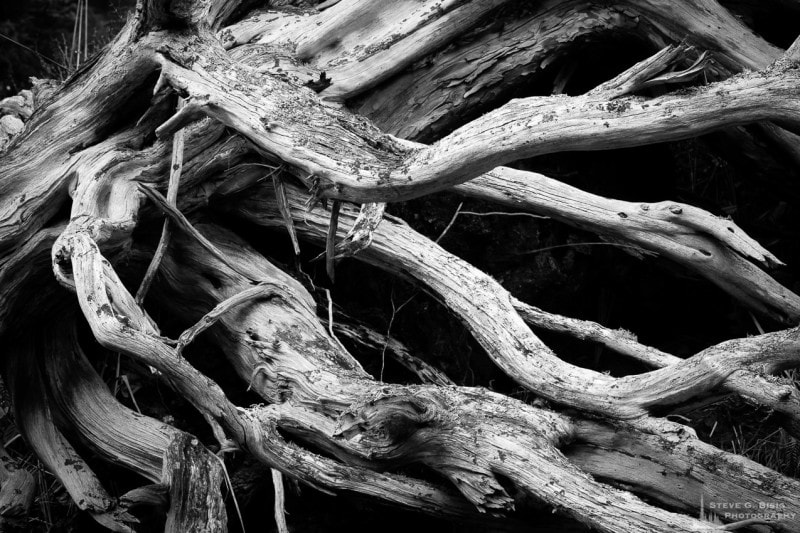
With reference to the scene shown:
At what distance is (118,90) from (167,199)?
1.75 feet

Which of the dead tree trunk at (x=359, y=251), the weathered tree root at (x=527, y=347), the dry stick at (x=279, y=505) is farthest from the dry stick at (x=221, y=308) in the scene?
the dry stick at (x=279, y=505)

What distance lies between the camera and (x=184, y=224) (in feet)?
10.5

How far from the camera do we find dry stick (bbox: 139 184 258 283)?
3082mm

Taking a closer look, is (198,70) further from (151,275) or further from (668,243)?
(668,243)

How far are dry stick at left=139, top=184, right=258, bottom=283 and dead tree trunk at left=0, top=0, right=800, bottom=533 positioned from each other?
0.01 m

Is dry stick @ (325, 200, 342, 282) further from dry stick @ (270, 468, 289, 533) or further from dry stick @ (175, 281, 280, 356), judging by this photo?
dry stick @ (270, 468, 289, 533)

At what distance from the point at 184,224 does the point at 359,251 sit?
2.35 ft

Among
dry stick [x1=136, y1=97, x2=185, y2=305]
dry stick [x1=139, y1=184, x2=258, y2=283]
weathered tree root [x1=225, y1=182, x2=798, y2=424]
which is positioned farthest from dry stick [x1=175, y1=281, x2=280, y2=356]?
weathered tree root [x1=225, y1=182, x2=798, y2=424]

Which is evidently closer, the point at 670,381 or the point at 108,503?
the point at 670,381

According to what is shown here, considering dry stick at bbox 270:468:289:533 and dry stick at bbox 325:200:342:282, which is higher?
dry stick at bbox 325:200:342:282

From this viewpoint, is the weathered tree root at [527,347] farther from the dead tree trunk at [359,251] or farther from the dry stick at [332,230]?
the dry stick at [332,230]

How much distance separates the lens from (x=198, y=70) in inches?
118

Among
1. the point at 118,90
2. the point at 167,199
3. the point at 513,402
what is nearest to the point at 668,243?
the point at 513,402

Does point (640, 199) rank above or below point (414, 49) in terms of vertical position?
below
